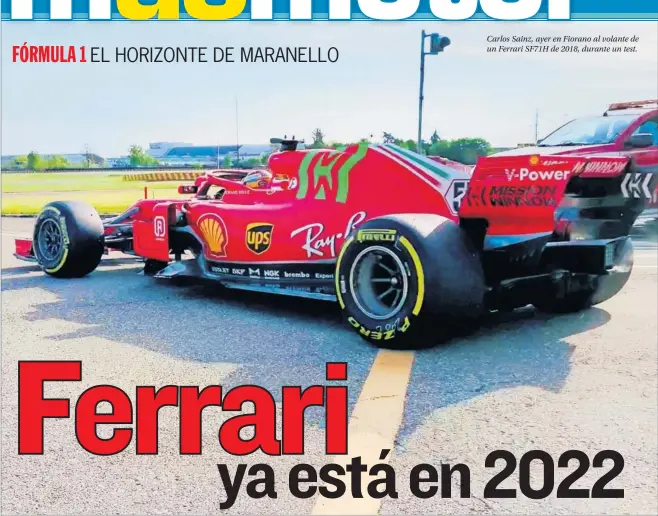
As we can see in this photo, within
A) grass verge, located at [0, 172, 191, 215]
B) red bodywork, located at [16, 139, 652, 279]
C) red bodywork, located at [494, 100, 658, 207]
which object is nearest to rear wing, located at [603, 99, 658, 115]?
red bodywork, located at [494, 100, 658, 207]

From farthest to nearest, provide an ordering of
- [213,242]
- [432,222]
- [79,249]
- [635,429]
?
[79,249] → [213,242] → [432,222] → [635,429]

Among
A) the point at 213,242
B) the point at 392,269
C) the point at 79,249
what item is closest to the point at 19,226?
the point at 79,249

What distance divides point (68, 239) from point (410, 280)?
423 centimetres

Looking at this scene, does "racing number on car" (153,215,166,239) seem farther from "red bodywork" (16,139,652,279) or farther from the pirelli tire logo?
the pirelli tire logo

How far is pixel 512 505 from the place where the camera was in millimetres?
2322

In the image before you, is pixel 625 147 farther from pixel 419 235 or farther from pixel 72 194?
pixel 72 194

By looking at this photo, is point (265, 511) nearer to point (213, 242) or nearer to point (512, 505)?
point (512, 505)

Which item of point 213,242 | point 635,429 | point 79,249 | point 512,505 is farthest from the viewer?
point 79,249

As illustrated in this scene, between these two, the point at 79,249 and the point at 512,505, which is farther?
the point at 79,249

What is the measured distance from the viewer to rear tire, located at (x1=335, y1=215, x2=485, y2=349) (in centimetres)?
403

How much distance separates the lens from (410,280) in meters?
4.08

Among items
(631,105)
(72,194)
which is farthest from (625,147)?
(72,194)

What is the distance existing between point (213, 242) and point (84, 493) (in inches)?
142

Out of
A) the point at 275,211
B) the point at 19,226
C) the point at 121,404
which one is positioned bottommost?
the point at 19,226
